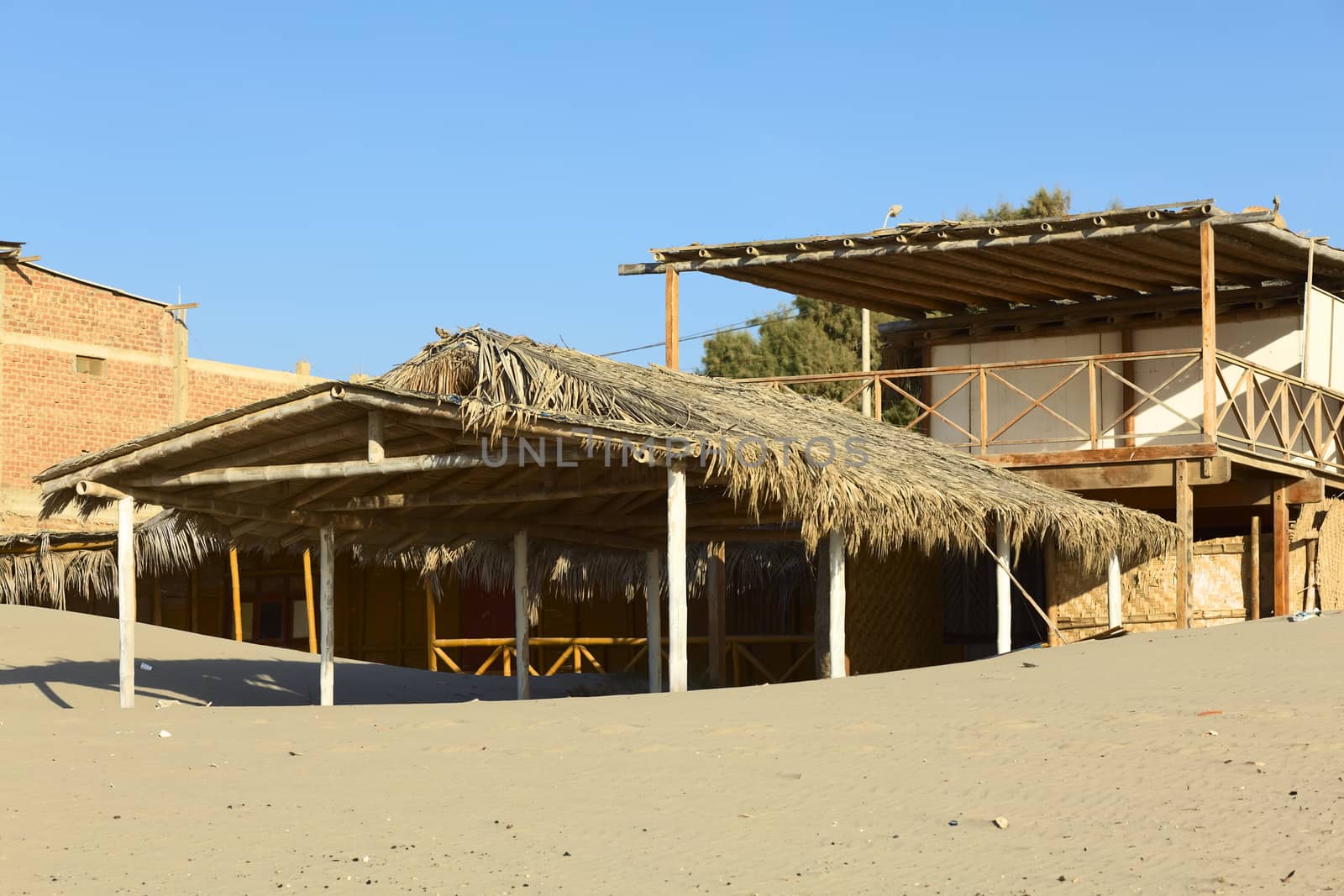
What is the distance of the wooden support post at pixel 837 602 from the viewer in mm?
11195

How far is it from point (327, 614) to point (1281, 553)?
873cm

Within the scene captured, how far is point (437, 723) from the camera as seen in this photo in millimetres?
8922

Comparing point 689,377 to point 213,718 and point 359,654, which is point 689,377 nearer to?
point 213,718

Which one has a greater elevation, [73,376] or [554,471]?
[73,376]

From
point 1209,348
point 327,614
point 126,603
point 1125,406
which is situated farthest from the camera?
point 1125,406

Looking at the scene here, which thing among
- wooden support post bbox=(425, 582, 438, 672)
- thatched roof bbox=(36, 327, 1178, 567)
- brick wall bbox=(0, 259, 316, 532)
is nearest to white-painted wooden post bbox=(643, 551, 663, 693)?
thatched roof bbox=(36, 327, 1178, 567)

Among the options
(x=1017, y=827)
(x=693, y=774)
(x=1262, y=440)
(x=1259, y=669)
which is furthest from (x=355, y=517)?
(x=1262, y=440)

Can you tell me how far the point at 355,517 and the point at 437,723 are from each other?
3.81 meters

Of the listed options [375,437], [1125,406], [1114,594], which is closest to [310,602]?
[375,437]

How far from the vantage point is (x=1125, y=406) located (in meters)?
16.6

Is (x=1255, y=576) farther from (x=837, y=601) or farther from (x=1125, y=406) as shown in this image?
(x=837, y=601)

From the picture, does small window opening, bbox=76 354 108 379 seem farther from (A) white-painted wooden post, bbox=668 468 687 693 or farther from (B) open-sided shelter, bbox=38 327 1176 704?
(A) white-painted wooden post, bbox=668 468 687 693

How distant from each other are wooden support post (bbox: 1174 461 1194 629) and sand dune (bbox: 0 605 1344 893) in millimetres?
3722

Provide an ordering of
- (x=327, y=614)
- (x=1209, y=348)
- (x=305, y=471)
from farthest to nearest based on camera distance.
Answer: (x=1209, y=348) < (x=327, y=614) < (x=305, y=471)
